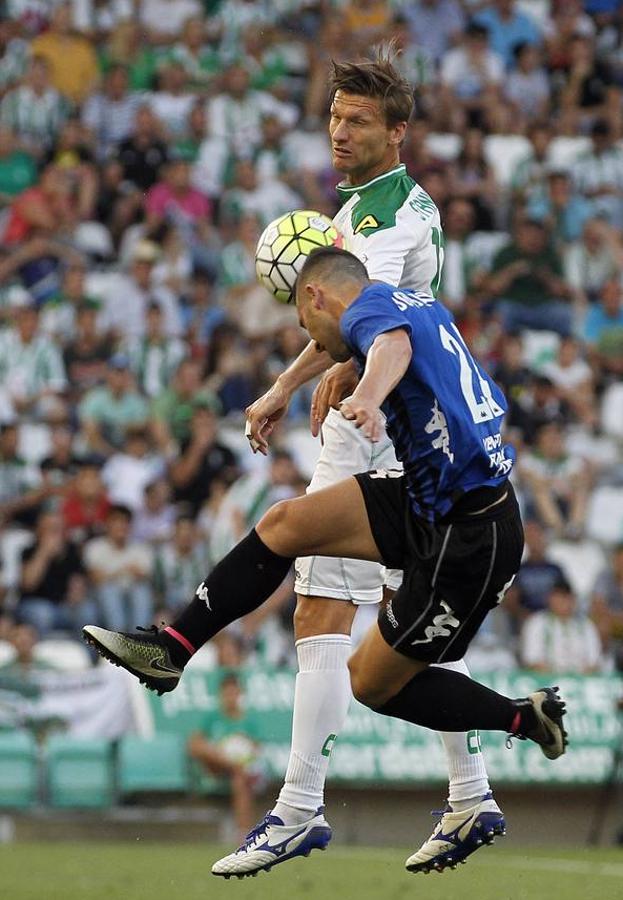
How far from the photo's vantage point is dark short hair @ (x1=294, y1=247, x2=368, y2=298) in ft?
21.4

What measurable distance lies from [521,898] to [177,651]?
98.0 inches

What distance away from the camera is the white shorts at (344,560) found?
7.11m

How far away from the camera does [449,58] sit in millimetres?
18953

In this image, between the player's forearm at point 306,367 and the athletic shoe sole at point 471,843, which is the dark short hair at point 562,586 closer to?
the athletic shoe sole at point 471,843

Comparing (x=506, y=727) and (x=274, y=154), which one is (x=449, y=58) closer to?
(x=274, y=154)

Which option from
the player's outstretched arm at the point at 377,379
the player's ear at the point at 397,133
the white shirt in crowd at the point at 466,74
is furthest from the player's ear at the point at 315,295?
the white shirt in crowd at the point at 466,74

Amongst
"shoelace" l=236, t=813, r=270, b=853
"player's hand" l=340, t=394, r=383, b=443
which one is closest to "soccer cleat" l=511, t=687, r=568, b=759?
"shoelace" l=236, t=813, r=270, b=853

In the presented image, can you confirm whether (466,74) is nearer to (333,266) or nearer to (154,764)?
(154,764)

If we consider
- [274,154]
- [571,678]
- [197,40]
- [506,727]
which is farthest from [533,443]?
[506,727]

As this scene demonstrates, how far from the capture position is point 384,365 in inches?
237

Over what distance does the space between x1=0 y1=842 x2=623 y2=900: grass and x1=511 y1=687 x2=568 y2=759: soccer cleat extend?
1.45 m

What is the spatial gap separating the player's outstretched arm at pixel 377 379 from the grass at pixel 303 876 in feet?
10.5

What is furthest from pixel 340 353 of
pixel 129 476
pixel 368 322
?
pixel 129 476

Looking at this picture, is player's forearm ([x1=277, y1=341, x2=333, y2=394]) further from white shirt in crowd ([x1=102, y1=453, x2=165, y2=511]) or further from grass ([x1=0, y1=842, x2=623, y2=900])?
white shirt in crowd ([x1=102, y1=453, x2=165, y2=511])
